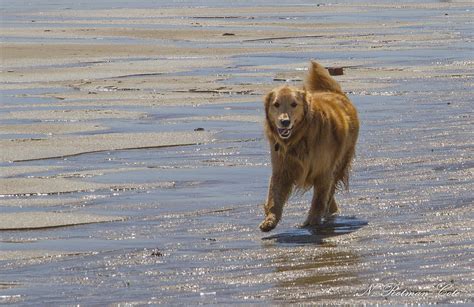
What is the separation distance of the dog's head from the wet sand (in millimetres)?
646

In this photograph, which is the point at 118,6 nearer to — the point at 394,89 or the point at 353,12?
the point at 353,12

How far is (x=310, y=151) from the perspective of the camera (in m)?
9.24

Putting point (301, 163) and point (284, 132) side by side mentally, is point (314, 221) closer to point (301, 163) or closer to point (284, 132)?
point (301, 163)

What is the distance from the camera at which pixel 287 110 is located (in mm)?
9086

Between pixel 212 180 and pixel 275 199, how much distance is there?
1.43m

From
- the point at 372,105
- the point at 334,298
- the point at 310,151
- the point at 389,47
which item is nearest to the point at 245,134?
the point at 372,105

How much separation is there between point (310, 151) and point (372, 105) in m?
5.28

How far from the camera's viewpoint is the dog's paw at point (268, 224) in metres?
8.80

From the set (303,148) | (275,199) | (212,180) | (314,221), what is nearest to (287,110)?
(303,148)

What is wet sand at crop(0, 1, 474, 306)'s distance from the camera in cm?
733

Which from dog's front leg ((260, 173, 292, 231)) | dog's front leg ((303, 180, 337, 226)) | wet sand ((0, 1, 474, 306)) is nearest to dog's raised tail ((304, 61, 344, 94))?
wet sand ((0, 1, 474, 306))

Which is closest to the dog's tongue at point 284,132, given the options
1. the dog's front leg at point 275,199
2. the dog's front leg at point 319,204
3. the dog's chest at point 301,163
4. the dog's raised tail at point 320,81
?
the dog's chest at point 301,163

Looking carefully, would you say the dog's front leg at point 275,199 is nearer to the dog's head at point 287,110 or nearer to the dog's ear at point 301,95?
the dog's head at point 287,110

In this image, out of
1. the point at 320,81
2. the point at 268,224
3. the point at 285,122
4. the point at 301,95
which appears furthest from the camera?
the point at 320,81
